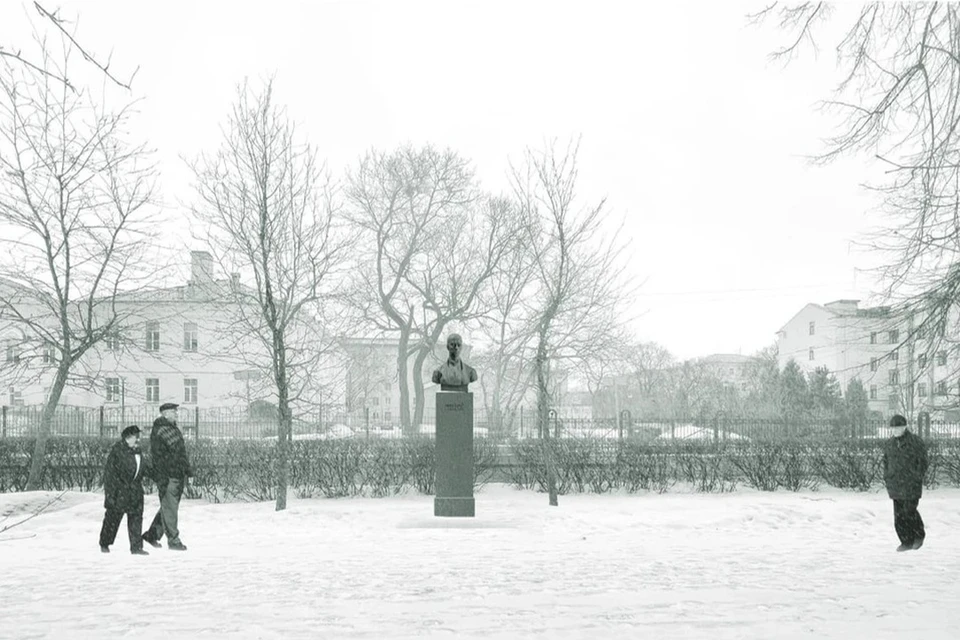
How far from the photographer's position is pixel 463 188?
1578 inches

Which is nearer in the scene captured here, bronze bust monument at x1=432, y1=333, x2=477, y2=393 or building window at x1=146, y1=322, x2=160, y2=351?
bronze bust monument at x1=432, y1=333, x2=477, y2=393

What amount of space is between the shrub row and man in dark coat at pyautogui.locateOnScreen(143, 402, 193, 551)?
6608mm

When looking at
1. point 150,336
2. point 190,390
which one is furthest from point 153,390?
point 150,336

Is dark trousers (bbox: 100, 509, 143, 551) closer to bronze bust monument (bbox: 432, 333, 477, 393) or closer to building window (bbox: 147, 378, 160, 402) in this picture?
bronze bust monument (bbox: 432, 333, 477, 393)

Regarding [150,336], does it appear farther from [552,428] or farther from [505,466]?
[505,466]

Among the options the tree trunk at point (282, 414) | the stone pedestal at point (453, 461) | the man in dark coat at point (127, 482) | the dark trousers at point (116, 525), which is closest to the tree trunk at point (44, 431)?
the tree trunk at point (282, 414)

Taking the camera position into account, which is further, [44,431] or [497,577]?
[44,431]

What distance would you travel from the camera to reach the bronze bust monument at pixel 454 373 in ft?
47.9

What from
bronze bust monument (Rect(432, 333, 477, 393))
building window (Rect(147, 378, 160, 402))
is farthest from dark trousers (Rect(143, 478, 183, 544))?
building window (Rect(147, 378, 160, 402))

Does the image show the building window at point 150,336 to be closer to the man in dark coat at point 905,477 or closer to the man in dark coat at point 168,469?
the man in dark coat at point 168,469

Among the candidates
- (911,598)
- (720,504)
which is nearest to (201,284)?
(720,504)

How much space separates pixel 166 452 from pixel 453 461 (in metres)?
4.76

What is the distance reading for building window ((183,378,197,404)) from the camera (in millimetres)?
49000

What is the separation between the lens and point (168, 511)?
11.1 m
